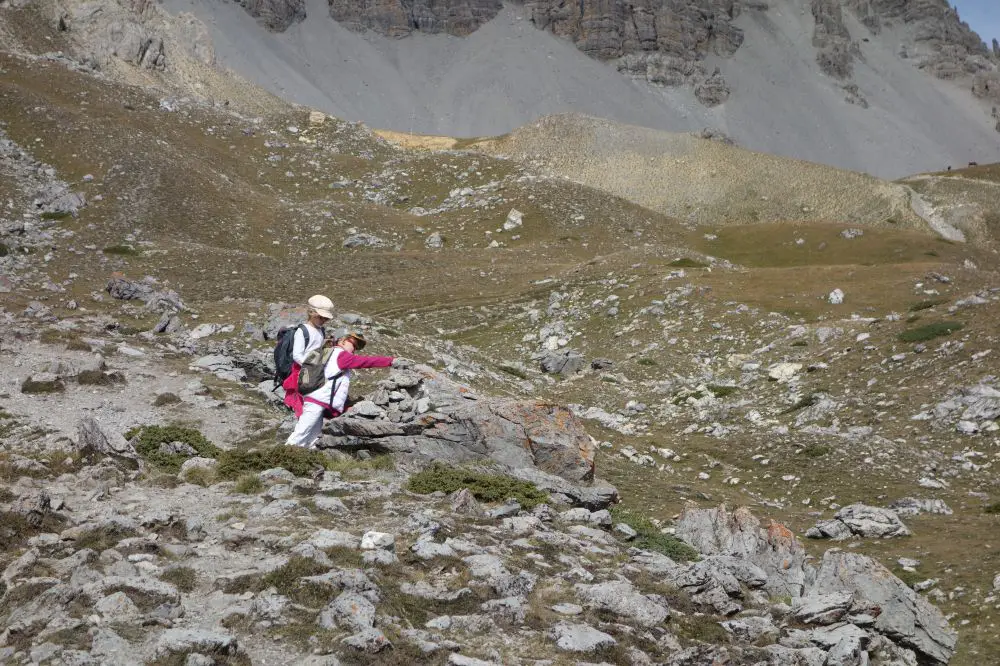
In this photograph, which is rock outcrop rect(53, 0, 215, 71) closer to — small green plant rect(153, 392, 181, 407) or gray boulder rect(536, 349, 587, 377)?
gray boulder rect(536, 349, 587, 377)

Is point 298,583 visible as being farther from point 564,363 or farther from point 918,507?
point 564,363

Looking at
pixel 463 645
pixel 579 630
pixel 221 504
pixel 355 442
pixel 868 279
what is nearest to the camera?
pixel 463 645

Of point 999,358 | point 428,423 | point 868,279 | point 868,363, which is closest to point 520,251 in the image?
point 868,279

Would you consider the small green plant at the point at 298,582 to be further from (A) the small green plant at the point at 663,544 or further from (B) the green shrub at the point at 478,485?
(A) the small green plant at the point at 663,544

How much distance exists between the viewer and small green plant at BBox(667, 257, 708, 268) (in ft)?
185

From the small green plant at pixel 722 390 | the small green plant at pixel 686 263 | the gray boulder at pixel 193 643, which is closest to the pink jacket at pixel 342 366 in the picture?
the gray boulder at pixel 193 643

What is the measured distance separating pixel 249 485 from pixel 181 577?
3.72m

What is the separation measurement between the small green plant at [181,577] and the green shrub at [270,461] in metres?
4.20

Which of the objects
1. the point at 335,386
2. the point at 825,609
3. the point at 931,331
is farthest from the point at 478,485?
the point at 931,331

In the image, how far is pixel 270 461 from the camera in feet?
49.0

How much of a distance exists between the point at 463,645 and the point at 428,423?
884cm

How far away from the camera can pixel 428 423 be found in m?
18.0

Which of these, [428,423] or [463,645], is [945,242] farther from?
[463,645]

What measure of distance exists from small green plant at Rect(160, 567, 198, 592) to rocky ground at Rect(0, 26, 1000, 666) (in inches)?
1.9
